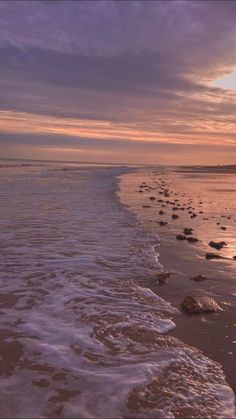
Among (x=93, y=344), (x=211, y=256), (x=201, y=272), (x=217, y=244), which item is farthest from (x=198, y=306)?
(x=217, y=244)

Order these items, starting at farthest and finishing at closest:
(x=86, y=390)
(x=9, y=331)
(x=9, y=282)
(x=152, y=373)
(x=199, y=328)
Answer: (x=9, y=282), (x=199, y=328), (x=9, y=331), (x=152, y=373), (x=86, y=390)

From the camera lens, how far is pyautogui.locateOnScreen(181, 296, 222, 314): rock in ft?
23.6

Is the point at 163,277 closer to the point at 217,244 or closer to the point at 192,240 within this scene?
the point at 217,244

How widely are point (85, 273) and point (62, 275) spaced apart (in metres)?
0.52

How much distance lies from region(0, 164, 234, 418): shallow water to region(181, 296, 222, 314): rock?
0.27 m

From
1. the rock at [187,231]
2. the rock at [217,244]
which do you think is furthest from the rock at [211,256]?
the rock at [187,231]

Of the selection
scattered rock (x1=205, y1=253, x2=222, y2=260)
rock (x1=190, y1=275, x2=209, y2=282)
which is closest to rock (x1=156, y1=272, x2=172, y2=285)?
rock (x1=190, y1=275, x2=209, y2=282)

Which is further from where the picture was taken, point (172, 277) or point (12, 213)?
point (12, 213)

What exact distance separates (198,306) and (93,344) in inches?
81.7

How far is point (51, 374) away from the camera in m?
5.17

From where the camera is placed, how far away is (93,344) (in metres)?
5.98

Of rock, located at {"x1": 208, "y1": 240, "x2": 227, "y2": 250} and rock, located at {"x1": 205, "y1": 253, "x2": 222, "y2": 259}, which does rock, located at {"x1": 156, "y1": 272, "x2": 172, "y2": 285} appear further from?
rock, located at {"x1": 208, "y1": 240, "x2": 227, "y2": 250}

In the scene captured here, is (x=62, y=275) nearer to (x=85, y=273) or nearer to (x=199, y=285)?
(x=85, y=273)

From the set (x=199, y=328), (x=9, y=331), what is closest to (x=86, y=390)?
(x=9, y=331)
